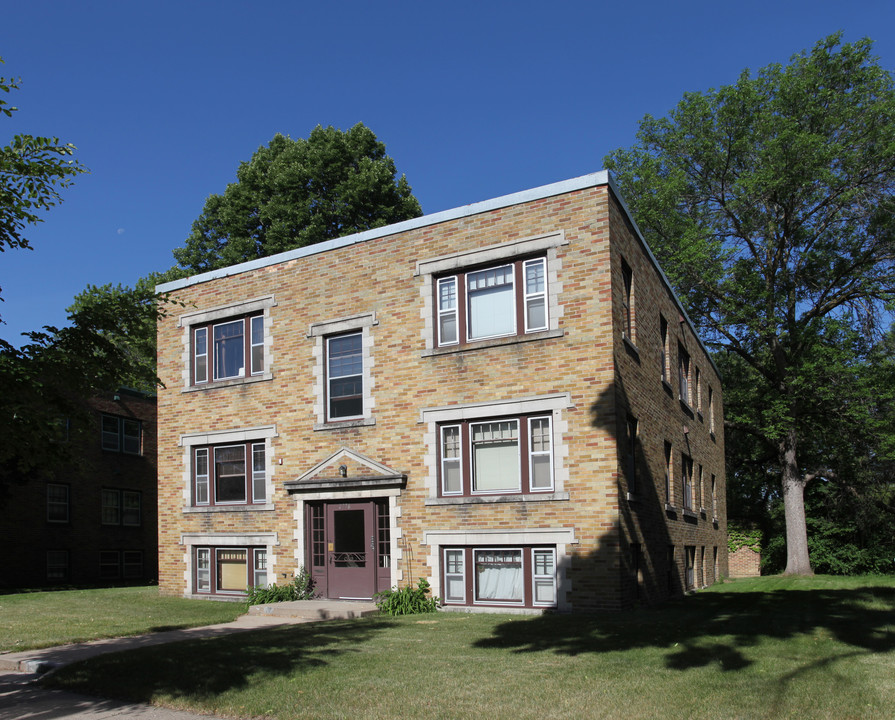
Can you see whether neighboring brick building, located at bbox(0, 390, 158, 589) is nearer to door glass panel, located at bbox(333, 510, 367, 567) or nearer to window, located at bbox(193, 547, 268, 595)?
window, located at bbox(193, 547, 268, 595)

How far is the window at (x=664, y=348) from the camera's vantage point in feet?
69.1

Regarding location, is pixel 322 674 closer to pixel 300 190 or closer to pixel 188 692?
pixel 188 692

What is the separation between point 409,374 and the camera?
17719 mm

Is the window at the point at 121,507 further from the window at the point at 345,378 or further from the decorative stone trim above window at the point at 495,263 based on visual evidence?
the decorative stone trim above window at the point at 495,263

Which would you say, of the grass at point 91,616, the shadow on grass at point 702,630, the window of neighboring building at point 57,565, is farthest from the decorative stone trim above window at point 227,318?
the window of neighboring building at point 57,565

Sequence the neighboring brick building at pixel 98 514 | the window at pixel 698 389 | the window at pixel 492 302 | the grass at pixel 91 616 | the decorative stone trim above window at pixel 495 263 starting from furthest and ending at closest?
1. the neighboring brick building at pixel 98 514
2. the window at pixel 698 389
3. the window at pixel 492 302
4. the decorative stone trim above window at pixel 495 263
5. the grass at pixel 91 616

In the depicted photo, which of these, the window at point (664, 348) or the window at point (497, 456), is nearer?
the window at point (497, 456)

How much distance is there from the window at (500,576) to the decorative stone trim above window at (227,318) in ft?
21.0

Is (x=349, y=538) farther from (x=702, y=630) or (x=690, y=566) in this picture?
(x=690, y=566)

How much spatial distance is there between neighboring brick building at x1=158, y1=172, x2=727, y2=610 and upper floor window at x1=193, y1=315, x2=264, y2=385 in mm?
52

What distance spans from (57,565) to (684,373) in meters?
22.4

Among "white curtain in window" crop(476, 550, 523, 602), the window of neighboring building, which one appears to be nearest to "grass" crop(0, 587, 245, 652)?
"white curtain in window" crop(476, 550, 523, 602)

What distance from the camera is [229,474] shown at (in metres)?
20.4

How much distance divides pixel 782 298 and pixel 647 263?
51.9 ft
